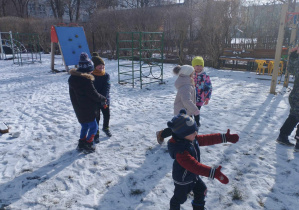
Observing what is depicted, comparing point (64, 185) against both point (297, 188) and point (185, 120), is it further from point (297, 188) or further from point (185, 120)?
point (297, 188)

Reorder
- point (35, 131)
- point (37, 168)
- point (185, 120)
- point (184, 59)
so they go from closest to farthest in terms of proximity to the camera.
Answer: point (185, 120)
point (37, 168)
point (35, 131)
point (184, 59)

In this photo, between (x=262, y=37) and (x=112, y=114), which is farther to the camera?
(x=262, y=37)

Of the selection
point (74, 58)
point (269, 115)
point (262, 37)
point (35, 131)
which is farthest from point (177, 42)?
point (35, 131)

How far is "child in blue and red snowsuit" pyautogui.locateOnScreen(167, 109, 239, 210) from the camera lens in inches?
67.9

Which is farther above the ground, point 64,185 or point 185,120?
point 185,120

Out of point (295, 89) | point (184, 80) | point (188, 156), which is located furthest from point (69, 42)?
point (188, 156)

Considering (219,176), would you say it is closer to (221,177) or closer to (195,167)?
(221,177)

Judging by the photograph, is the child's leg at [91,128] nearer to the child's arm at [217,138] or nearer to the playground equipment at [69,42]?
the child's arm at [217,138]

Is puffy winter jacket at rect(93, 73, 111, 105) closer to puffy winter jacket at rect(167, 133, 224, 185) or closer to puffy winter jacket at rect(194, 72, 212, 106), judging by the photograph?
puffy winter jacket at rect(194, 72, 212, 106)

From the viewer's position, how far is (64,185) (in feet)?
9.25

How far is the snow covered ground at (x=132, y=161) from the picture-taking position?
2.56m

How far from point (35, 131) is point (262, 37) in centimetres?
1158

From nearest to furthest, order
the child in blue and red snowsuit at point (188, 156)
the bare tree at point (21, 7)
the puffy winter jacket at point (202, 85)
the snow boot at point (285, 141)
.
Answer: the child in blue and red snowsuit at point (188, 156)
the snow boot at point (285, 141)
the puffy winter jacket at point (202, 85)
the bare tree at point (21, 7)

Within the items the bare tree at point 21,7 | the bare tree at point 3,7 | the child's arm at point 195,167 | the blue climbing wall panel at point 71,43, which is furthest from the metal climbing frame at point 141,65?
the bare tree at point 21,7
